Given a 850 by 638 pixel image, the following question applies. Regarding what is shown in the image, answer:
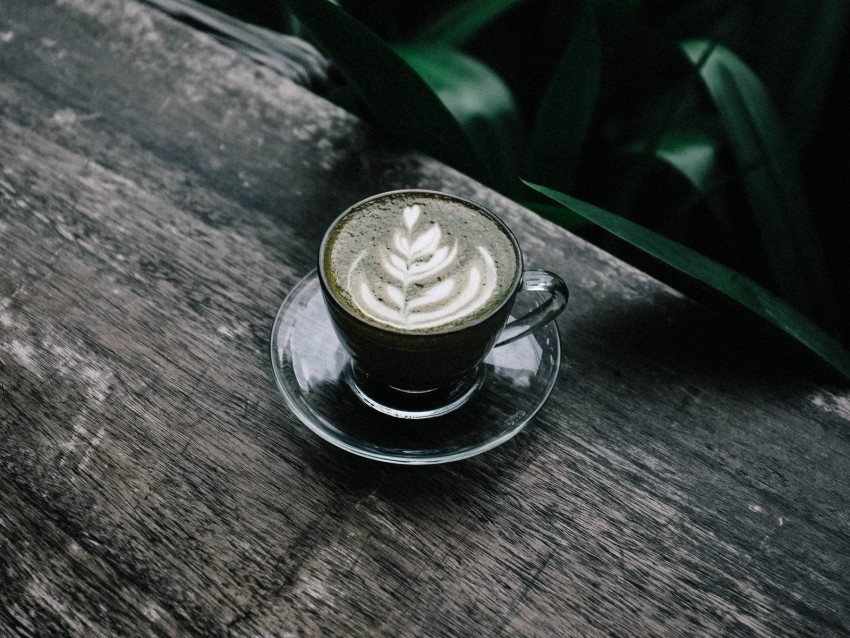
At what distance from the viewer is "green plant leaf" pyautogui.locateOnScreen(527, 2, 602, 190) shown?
2.67 feet

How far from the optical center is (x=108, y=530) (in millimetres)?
526

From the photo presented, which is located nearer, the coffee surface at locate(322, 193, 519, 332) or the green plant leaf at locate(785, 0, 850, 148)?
the coffee surface at locate(322, 193, 519, 332)

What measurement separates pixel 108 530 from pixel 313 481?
15cm

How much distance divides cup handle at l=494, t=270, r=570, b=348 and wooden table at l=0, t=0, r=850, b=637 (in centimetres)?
6

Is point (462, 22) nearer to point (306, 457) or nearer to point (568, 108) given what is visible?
point (568, 108)

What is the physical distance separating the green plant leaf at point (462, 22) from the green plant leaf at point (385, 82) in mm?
275


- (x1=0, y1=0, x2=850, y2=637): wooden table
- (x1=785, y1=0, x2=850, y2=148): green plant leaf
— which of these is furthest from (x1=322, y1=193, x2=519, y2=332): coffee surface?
(x1=785, y1=0, x2=850, y2=148): green plant leaf

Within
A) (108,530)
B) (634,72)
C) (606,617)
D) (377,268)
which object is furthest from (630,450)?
(634,72)

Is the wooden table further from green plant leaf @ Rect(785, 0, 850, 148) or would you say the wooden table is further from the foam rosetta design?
green plant leaf @ Rect(785, 0, 850, 148)

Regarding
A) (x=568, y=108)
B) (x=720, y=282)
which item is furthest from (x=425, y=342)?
(x=568, y=108)

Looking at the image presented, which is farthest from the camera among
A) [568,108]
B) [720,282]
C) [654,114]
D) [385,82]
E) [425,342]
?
[654,114]

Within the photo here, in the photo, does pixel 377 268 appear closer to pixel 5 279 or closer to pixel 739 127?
pixel 5 279

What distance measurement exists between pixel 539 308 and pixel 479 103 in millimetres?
442

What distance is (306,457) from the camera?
1.87 feet
